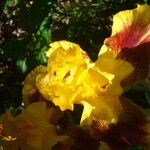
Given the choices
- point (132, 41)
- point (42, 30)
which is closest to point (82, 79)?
point (132, 41)

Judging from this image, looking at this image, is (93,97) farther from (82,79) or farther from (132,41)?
(132,41)

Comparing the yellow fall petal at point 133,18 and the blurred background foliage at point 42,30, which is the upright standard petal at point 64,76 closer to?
the yellow fall petal at point 133,18

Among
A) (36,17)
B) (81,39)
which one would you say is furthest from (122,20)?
(81,39)

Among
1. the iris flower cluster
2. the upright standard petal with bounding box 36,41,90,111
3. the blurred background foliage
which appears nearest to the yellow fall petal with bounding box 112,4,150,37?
the iris flower cluster

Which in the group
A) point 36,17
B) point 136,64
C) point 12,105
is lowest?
point 12,105

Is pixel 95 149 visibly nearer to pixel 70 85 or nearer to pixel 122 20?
pixel 70 85

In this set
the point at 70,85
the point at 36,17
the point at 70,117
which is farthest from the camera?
the point at 36,17

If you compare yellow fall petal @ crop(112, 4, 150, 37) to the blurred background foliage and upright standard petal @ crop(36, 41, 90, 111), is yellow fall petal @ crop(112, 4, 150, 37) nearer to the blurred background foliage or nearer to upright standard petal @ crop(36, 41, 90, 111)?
upright standard petal @ crop(36, 41, 90, 111)
